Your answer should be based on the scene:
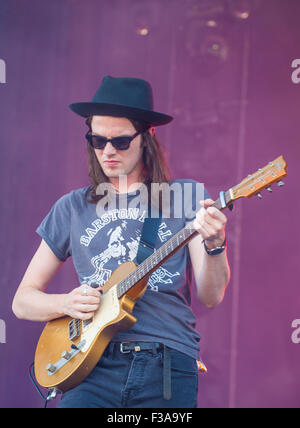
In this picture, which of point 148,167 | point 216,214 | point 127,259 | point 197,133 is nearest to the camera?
point 216,214

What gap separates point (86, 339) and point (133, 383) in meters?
0.26

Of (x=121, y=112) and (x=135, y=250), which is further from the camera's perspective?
(x=121, y=112)

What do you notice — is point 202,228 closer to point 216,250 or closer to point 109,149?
point 216,250

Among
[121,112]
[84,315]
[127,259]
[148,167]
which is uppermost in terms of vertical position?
[121,112]

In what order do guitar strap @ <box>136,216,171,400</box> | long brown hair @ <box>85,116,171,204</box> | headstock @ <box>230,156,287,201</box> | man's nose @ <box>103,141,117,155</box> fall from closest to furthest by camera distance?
headstock @ <box>230,156,287,201</box> → guitar strap @ <box>136,216,171,400</box> → man's nose @ <box>103,141,117,155</box> → long brown hair @ <box>85,116,171,204</box>

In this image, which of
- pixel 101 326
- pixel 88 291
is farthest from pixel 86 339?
pixel 88 291

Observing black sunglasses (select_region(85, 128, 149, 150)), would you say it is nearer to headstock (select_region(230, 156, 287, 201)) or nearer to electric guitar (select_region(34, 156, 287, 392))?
electric guitar (select_region(34, 156, 287, 392))

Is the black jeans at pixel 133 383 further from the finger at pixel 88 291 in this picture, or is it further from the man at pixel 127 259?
the finger at pixel 88 291

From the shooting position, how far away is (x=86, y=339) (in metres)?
2.12

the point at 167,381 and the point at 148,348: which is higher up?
the point at 148,348

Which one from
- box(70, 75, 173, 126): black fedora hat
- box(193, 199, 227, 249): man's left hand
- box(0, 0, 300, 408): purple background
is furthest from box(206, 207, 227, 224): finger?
box(0, 0, 300, 408): purple background

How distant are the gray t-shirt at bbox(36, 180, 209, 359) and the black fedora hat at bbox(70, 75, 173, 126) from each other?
0.36 metres

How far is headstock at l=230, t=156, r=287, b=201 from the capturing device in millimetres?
1801
